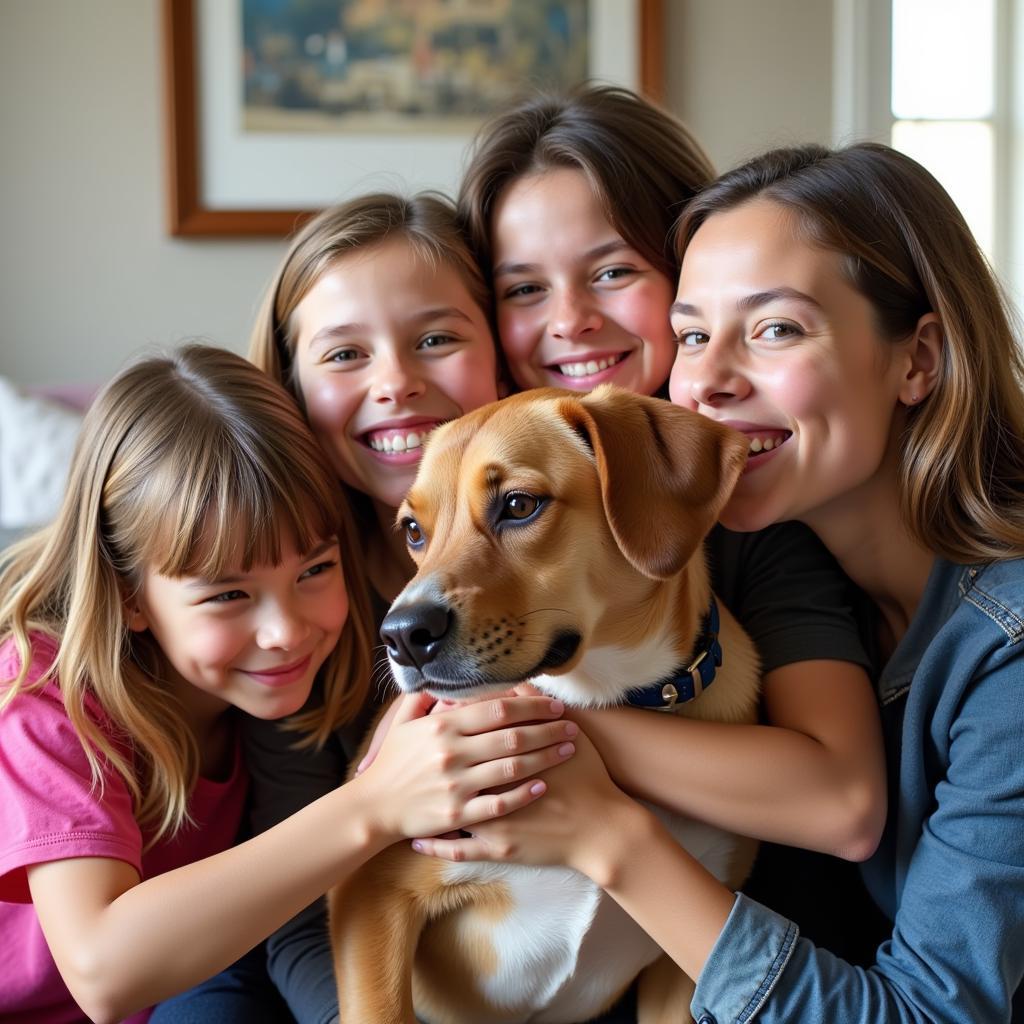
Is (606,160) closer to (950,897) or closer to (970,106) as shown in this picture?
(950,897)

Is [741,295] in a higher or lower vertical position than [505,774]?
higher

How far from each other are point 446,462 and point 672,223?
2.53 feet

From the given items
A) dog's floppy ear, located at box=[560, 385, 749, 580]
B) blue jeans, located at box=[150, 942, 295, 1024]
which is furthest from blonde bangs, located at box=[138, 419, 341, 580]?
→ blue jeans, located at box=[150, 942, 295, 1024]

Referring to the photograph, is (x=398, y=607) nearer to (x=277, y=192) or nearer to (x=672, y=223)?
(x=672, y=223)

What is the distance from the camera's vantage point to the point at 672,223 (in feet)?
6.55

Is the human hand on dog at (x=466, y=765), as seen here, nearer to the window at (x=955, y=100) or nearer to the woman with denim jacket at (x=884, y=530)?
the woman with denim jacket at (x=884, y=530)

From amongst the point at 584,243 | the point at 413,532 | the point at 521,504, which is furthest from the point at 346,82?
the point at 521,504

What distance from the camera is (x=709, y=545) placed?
187 cm

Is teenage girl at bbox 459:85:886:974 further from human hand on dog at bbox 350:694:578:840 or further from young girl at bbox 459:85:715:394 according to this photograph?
human hand on dog at bbox 350:694:578:840

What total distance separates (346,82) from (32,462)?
5.60ft

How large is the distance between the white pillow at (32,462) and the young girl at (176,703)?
675mm

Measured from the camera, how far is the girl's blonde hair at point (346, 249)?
1.96m

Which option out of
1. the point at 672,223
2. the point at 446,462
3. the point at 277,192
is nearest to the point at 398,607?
the point at 446,462

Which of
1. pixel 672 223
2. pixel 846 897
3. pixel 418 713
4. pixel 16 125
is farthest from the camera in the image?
pixel 16 125
